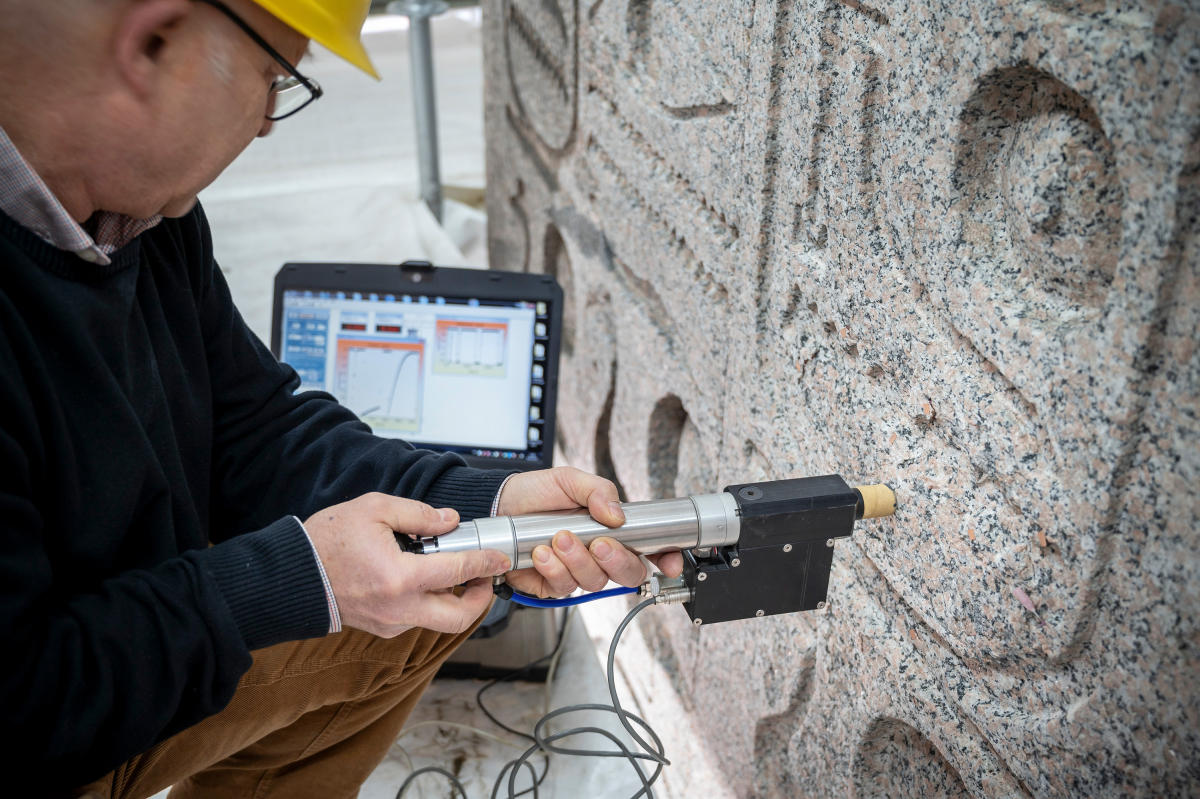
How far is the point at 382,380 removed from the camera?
177 cm

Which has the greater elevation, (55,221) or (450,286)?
(55,221)

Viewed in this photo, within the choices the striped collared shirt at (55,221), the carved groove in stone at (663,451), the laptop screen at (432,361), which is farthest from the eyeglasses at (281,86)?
the carved groove in stone at (663,451)

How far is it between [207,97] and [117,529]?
44cm

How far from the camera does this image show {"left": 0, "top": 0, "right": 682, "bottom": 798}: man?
828 mm

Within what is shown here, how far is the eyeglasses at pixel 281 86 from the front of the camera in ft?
2.72

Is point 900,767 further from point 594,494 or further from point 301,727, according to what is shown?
point 301,727

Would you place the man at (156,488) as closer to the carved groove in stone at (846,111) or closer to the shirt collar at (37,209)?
the shirt collar at (37,209)

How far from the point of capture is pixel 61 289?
0.90 meters

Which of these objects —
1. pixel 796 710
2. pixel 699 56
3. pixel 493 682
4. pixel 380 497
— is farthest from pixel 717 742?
pixel 699 56

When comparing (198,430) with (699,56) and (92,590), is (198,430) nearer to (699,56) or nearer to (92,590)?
(92,590)

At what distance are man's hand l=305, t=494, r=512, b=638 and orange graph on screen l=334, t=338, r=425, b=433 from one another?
791 mm

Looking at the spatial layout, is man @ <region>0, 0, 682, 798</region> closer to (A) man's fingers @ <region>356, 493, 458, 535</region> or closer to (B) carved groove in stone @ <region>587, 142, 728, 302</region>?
(A) man's fingers @ <region>356, 493, 458, 535</region>

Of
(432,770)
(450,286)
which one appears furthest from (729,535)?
(450,286)

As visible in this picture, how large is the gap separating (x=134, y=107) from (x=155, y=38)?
0.21ft
